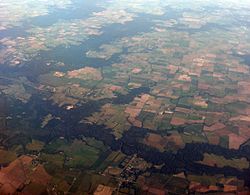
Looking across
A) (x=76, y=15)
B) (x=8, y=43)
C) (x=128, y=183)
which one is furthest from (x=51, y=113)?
(x=76, y=15)

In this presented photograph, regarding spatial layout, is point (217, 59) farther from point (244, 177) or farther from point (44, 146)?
point (44, 146)

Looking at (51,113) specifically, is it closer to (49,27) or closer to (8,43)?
(8,43)

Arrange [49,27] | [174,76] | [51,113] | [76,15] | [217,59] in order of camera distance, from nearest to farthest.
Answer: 1. [51,113]
2. [174,76]
3. [217,59]
4. [49,27]
5. [76,15]

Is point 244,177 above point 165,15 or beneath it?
above

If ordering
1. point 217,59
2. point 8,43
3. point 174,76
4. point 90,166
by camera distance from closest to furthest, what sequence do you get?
point 90,166 < point 174,76 < point 217,59 < point 8,43

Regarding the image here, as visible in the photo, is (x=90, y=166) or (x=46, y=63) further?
(x=46, y=63)

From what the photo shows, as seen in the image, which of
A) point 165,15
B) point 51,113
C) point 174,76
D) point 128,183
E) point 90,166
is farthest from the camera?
point 165,15

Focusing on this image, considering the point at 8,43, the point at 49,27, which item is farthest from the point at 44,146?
the point at 49,27

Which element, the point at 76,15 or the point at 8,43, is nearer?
the point at 8,43

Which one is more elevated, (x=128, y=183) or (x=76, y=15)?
(x=128, y=183)

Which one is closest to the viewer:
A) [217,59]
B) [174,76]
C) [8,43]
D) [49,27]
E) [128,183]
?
[128,183]
